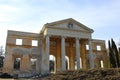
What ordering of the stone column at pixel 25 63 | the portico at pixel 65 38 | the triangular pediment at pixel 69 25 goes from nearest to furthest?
the portico at pixel 65 38 < the triangular pediment at pixel 69 25 < the stone column at pixel 25 63

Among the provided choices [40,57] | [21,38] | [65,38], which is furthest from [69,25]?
[21,38]

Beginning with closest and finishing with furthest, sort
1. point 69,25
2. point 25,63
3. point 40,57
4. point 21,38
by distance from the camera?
1. point 25,63
2. point 69,25
3. point 21,38
4. point 40,57

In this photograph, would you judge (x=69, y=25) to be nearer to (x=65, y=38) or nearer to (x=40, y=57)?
(x=65, y=38)

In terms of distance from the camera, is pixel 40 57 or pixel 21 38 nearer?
pixel 21 38

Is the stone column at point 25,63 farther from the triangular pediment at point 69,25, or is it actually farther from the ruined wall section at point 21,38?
the triangular pediment at point 69,25

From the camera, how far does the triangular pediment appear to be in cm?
3738

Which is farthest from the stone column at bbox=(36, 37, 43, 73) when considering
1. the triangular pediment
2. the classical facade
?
the triangular pediment

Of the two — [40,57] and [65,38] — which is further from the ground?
[65,38]

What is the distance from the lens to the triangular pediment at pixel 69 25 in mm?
37375

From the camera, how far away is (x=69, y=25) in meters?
38.8

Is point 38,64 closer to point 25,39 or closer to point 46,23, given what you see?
point 25,39

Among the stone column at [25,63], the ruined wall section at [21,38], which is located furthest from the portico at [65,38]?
the stone column at [25,63]

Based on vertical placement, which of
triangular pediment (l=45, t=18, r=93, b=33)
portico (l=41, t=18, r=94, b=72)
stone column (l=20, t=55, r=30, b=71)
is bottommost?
stone column (l=20, t=55, r=30, b=71)

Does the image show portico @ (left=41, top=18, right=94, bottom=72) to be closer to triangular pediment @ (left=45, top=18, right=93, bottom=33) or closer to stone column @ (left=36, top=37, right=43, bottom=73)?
triangular pediment @ (left=45, top=18, right=93, bottom=33)
